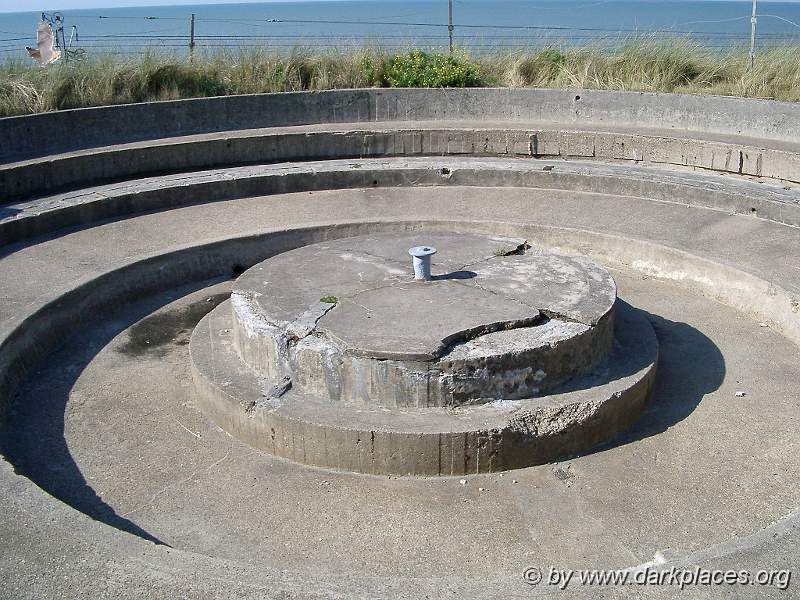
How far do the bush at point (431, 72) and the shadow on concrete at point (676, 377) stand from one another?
21.9 ft

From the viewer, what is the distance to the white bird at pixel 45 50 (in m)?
12.6

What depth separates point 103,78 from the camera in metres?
11.4

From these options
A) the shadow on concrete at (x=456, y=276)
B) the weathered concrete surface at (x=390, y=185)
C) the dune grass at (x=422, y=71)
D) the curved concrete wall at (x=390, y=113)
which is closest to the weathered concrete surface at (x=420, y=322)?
the shadow on concrete at (x=456, y=276)

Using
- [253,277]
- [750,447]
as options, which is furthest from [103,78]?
[750,447]

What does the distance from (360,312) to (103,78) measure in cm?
757

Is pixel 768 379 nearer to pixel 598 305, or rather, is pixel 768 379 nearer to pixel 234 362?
pixel 598 305

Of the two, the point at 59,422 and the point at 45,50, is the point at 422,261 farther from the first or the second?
the point at 45,50

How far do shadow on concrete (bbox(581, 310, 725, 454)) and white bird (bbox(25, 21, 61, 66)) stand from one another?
32.9 feet

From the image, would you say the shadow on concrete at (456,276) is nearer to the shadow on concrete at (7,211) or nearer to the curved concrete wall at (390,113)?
the shadow on concrete at (7,211)

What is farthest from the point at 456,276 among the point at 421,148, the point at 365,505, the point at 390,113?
the point at 390,113

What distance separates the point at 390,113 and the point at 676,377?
7348 mm

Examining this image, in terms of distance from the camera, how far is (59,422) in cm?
553

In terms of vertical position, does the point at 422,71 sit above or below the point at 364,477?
above

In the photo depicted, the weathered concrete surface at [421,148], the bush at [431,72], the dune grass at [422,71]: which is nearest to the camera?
the weathered concrete surface at [421,148]
